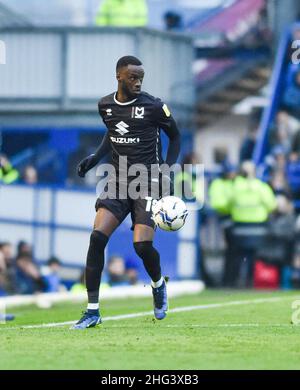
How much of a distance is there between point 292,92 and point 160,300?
46.7 feet

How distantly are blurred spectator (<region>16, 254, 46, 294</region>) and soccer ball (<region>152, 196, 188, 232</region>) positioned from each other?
28.3 feet

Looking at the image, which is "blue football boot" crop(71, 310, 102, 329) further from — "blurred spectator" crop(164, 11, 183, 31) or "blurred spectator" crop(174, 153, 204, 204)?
"blurred spectator" crop(164, 11, 183, 31)

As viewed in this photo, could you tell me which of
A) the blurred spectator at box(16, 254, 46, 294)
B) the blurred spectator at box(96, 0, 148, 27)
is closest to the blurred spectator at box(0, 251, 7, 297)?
the blurred spectator at box(16, 254, 46, 294)

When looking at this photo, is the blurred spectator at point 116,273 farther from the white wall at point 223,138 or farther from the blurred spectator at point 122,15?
the white wall at point 223,138

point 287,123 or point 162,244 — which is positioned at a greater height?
point 287,123

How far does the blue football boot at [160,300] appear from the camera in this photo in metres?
13.0

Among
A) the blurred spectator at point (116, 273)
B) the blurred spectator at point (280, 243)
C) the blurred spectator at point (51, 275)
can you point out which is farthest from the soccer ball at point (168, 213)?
the blurred spectator at point (280, 243)

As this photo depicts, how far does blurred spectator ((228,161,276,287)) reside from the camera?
76.9 feet

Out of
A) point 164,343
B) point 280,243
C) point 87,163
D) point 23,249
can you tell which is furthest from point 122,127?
point 280,243

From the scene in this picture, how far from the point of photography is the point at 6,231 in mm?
23141

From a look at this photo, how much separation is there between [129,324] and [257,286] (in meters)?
10.2

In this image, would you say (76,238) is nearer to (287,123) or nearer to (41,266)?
(41,266)

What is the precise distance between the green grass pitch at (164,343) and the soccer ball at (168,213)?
0.95 meters
